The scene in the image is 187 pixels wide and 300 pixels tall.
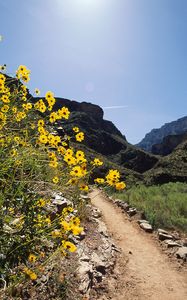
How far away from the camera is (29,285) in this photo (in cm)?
382

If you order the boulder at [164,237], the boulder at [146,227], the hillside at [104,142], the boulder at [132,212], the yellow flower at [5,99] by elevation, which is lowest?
the boulder at [164,237]

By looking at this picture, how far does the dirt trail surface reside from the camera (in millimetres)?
5336

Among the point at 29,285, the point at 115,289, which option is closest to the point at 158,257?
the point at 115,289

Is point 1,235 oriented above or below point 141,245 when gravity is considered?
above

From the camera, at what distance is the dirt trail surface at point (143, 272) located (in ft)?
17.5

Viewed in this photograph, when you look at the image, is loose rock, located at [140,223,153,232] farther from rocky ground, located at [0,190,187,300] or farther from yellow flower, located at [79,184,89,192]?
yellow flower, located at [79,184,89,192]

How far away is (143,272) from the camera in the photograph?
6148 millimetres

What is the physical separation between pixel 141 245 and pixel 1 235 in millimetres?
5909

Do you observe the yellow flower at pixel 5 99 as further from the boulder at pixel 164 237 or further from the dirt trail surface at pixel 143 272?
the boulder at pixel 164 237

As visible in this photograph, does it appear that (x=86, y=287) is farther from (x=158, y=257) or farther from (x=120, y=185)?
(x=158, y=257)

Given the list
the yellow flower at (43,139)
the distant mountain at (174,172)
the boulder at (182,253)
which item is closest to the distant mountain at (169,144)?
the distant mountain at (174,172)

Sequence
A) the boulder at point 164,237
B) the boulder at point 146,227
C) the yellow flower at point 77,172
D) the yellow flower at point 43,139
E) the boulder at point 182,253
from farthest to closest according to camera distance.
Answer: the boulder at point 146,227 → the boulder at point 164,237 → the boulder at point 182,253 → the yellow flower at point 43,139 → the yellow flower at point 77,172

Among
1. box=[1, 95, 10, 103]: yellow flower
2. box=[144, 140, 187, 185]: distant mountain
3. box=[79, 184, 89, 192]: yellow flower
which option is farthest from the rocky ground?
box=[144, 140, 187, 185]: distant mountain

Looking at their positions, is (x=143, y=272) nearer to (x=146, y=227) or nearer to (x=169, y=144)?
(x=146, y=227)
